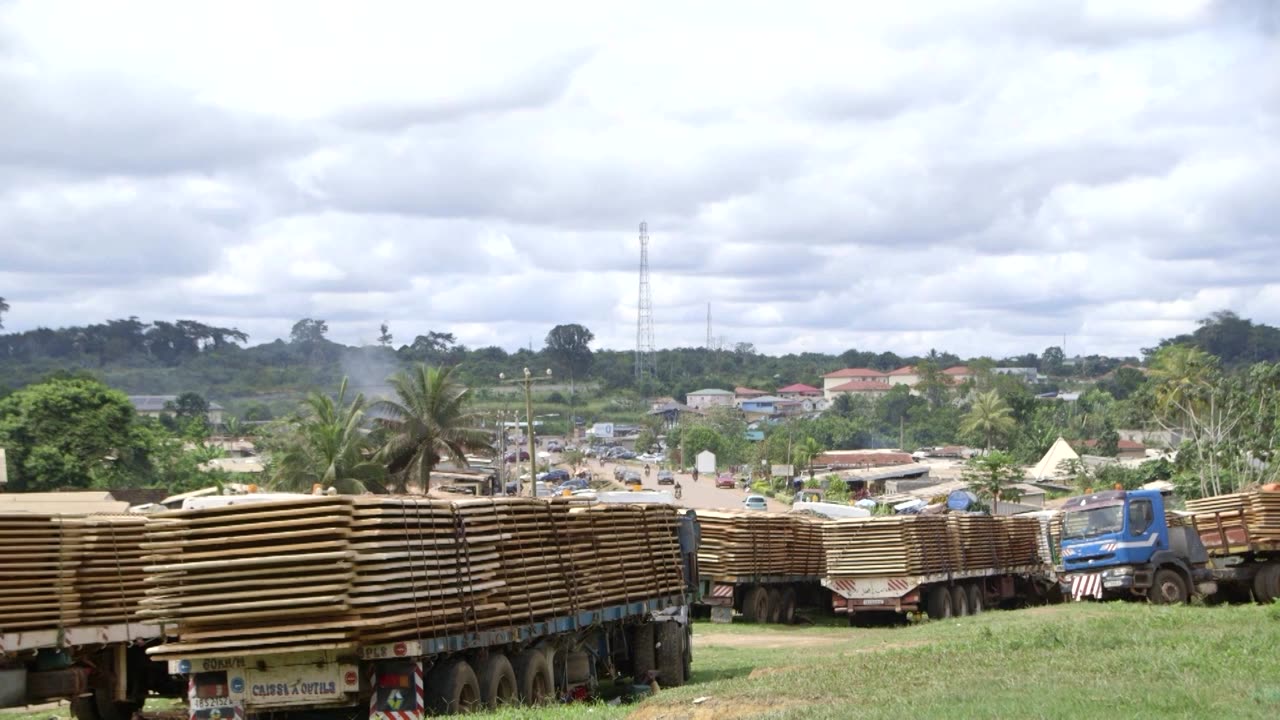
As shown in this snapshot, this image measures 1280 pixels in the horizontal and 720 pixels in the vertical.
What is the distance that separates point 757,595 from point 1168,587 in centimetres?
836

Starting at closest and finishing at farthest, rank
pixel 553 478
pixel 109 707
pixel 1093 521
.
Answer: pixel 109 707, pixel 1093 521, pixel 553 478

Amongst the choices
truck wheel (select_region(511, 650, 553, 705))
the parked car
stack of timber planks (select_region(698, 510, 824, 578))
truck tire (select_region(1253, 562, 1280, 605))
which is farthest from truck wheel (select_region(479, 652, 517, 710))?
the parked car

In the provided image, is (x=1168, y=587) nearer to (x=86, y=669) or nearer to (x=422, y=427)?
(x=86, y=669)

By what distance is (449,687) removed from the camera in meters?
14.9

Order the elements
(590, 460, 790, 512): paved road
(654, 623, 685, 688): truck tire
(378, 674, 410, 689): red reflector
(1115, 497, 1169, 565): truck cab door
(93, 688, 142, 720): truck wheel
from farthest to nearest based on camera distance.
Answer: (590, 460, 790, 512): paved road, (1115, 497, 1169, 565): truck cab door, (654, 623, 685, 688): truck tire, (93, 688, 142, 720): truck wheel, (378, 674, 410, 689): red reflector

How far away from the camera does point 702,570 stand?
31.5 m

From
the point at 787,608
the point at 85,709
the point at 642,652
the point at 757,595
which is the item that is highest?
the point at 642,652

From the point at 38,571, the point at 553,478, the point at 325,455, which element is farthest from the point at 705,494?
the point at 38,571

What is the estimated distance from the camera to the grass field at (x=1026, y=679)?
12.2 m

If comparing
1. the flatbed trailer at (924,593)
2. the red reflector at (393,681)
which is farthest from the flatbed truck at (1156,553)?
the red reflector at (393,681)

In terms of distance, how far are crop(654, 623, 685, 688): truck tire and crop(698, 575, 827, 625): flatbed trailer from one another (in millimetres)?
9811

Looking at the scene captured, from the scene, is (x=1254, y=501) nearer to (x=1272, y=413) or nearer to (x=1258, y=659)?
(x=1258, y=659)

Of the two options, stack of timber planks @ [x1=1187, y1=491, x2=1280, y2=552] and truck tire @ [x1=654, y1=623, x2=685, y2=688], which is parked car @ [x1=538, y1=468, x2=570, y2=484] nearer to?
stack of timber planks @ [x1=1187, y1=491, x2=1280, y2=552]

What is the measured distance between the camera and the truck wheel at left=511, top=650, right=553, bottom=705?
1656cm
